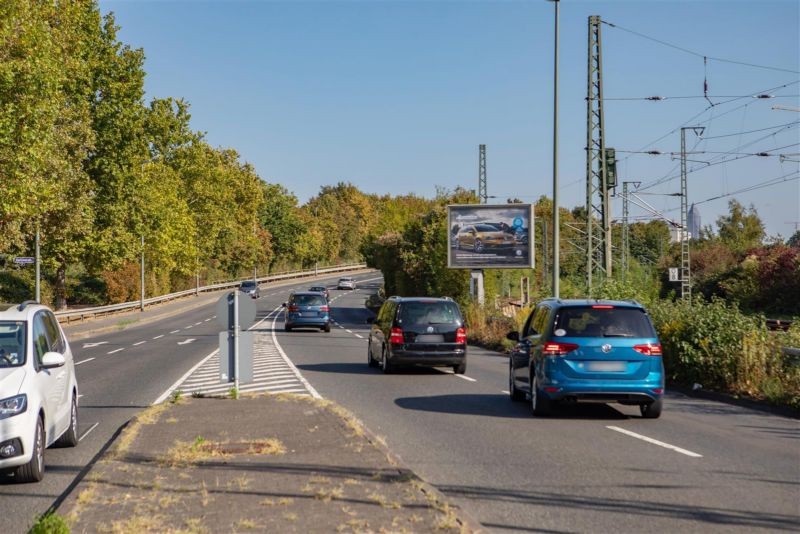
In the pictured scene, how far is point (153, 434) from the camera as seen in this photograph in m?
11.3

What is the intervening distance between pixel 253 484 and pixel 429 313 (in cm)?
1321

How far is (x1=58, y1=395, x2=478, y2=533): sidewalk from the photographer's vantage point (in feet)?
22.7

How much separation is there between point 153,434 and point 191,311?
6283cm

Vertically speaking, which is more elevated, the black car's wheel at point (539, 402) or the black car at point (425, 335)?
the black car at point (425, 335)

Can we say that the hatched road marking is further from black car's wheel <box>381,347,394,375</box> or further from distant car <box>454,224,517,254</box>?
distant car <box>454,224,517,254</box>

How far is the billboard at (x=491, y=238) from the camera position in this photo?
47.0 m

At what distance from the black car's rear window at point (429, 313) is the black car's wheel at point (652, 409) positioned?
7673 mm

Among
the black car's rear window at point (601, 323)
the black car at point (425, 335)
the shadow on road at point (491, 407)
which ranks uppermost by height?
the black car's rear window at point (601, 323)

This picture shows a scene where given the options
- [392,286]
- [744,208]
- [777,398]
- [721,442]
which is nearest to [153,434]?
[721,442]

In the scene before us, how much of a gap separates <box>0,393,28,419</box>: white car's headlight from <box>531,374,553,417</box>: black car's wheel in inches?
287

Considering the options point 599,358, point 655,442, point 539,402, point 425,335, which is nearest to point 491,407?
point 539,402

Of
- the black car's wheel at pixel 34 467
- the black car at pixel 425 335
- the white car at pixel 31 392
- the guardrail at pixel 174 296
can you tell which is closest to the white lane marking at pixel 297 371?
the black car at pixel 425 335

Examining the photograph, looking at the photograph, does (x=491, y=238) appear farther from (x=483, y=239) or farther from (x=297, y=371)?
(x=297, y=371)

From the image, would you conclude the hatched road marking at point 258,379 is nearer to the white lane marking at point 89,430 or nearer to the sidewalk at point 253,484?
the white lane marking at point 89,430
